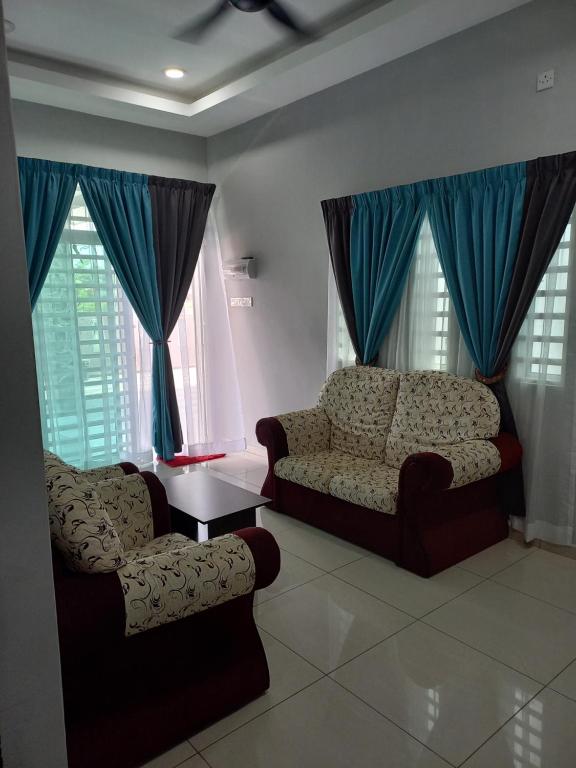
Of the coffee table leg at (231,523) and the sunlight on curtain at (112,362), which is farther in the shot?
the sunlight on curtain at (112,362)

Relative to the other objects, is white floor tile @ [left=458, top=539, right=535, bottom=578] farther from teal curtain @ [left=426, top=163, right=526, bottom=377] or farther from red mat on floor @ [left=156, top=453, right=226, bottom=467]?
red mat on floor @ [left=156, top=453, right=226, bottom=467]

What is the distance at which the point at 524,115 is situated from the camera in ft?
10.4

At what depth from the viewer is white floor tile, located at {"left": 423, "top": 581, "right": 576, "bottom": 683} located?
7.50 feet

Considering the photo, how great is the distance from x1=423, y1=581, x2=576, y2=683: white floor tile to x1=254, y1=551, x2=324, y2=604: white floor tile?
2.28 feet

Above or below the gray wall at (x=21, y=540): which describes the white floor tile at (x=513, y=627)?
below

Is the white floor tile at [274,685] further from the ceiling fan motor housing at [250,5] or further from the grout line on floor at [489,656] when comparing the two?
the ceiling fan motor housing at [250,5]

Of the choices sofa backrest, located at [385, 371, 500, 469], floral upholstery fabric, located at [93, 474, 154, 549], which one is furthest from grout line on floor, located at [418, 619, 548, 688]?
floral upholstery fabric, located at [93, 474, 154, 549]

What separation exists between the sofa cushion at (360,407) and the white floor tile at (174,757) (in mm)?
2200

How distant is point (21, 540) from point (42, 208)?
3830 mm

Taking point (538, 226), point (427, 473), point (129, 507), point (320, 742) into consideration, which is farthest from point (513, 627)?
point (538, 226)

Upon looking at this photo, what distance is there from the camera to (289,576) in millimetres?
3016

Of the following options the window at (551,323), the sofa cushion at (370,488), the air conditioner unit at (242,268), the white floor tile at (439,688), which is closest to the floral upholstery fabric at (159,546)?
the white floor tile at (439,688)

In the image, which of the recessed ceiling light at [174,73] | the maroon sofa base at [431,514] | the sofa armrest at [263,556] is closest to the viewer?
the sofa armrest at [263,556]

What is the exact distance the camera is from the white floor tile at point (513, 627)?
7.50 feet
